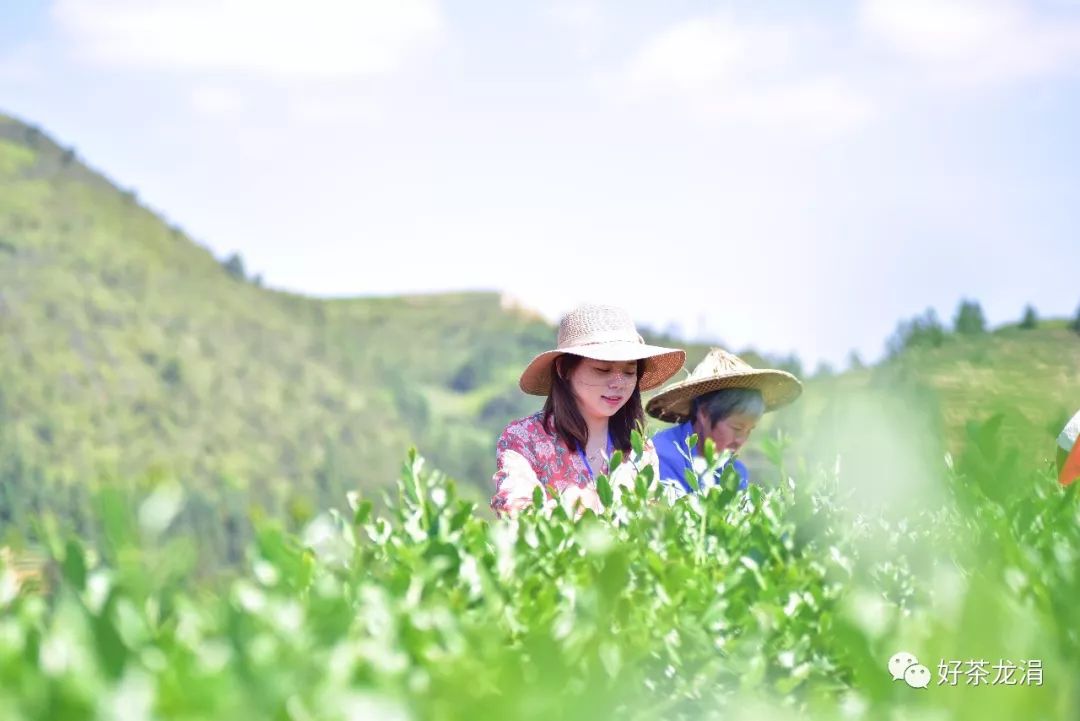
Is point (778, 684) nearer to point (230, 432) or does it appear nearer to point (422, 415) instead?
point (230, 432)

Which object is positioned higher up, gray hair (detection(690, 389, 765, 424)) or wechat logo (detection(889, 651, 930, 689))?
wechat logo (detection(889, 651, 930, 689))

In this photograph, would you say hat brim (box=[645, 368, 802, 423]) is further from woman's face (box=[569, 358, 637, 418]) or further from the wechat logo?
the wechat logo

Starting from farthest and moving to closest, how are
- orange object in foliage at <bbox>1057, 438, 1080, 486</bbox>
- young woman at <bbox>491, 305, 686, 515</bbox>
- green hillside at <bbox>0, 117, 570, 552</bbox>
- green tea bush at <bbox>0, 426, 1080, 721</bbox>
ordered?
green hillside at <bbox>0, 117, 570, 552</bbox>
young woman at <bbox>491, 305, 686, 515</bbox>
orange object in foliage at <bbox>1057, 438, 1080, 486</bbox>
green tea bush at <bbox>0, 426, 1080, 721</bbox>

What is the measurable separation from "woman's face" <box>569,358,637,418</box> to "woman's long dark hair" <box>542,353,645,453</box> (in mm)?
38

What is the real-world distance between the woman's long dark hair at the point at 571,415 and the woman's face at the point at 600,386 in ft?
0.13

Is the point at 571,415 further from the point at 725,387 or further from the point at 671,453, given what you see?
the point at 725,387

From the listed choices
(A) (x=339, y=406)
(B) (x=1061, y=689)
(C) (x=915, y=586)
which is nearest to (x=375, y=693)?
(B) (x=1061, y=689)

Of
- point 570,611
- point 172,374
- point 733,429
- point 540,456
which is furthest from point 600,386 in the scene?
point 172,374

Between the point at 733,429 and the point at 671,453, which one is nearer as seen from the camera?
the point at 671,453

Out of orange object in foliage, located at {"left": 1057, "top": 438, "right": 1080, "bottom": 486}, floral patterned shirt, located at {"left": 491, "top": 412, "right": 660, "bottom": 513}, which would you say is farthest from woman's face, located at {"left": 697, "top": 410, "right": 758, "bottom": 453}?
orange object in foliage, located at {"left": 1057, "top": 438, "right": 1080, "bottom": 486}

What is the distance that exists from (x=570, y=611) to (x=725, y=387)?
4557 mm

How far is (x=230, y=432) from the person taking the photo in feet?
501

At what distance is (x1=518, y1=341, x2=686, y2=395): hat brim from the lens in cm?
547

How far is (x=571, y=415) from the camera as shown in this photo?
5574mm
